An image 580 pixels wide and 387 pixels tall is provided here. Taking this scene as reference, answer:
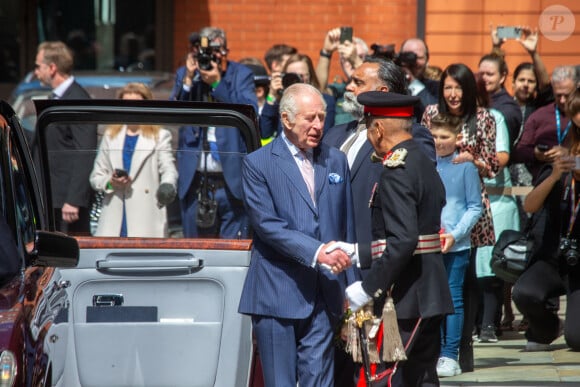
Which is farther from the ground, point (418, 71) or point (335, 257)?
point (418, 71)

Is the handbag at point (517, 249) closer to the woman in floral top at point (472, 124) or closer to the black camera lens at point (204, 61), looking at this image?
the woman in floral top at point (472, 124)

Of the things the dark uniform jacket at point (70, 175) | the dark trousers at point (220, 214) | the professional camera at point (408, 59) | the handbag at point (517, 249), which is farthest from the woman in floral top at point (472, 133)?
the dark uniform jacket at point (70, 175)

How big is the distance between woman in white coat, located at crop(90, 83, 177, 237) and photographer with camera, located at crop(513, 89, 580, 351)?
2702mm

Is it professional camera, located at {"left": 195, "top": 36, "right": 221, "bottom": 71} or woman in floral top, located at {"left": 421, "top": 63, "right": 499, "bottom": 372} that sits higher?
professional camera, located at {"left": 195, "top": 36, "right": 221, "bottom": 71}

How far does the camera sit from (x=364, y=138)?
6.56m

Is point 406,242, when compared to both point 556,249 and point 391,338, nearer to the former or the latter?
point 391,338

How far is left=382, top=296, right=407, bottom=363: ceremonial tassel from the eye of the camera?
5438 mm

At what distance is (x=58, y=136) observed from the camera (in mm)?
7594

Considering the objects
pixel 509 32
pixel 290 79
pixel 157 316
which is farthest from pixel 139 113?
pixel 509 32

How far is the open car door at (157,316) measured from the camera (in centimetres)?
568

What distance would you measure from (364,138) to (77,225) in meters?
1.62

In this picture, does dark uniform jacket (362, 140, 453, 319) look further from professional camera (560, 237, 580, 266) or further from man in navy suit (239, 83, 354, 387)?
professional camera (560, 237, 580, 266)

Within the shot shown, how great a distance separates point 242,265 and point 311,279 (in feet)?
1.12

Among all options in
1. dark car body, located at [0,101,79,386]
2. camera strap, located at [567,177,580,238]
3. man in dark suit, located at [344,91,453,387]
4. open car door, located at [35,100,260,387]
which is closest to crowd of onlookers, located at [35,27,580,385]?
camera strap, located at [567,177,580,238]
